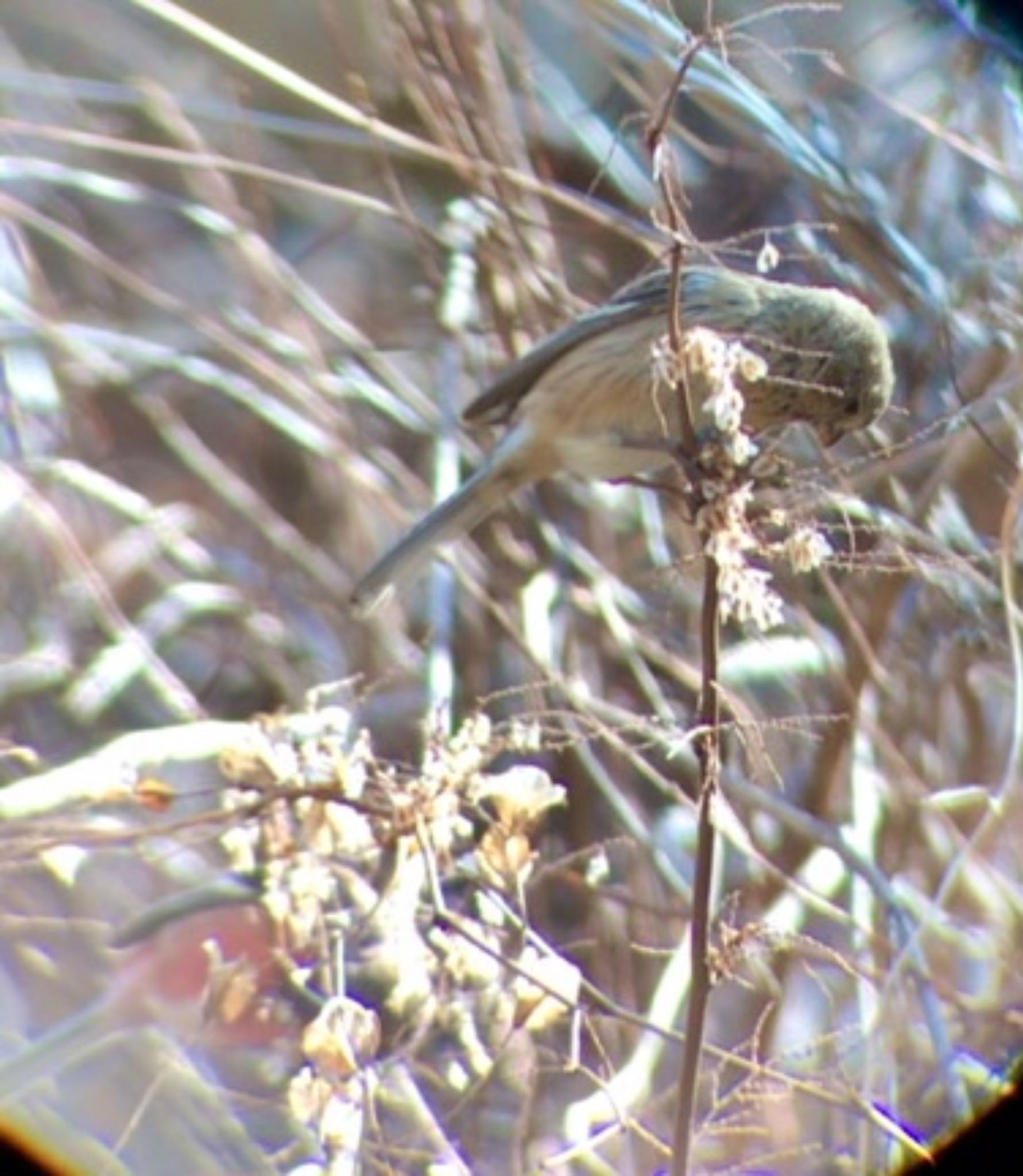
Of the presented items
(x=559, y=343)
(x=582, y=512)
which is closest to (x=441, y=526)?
(x=559, y=343)

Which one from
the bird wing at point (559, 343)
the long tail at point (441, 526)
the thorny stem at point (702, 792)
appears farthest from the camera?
the bird wing at point (559, 343)

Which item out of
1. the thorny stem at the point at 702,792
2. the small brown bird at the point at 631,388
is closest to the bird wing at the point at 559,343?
the small brown bird at the point at 631,388

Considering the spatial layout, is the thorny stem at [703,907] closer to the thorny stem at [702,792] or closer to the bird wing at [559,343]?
the thorny stem at [702,792]

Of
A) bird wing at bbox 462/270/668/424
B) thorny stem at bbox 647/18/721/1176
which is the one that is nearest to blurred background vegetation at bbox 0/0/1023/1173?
bird wing at bbox 462/270/668/424

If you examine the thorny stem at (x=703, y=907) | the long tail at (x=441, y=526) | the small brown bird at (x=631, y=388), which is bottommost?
the thorny stem at (x=703, y=907)

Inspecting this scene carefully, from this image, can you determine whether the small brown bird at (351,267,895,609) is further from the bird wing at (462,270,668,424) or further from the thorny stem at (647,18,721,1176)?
the thorny stem at (647,18,721,1176)

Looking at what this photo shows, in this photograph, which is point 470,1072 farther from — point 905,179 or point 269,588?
point 905,179
